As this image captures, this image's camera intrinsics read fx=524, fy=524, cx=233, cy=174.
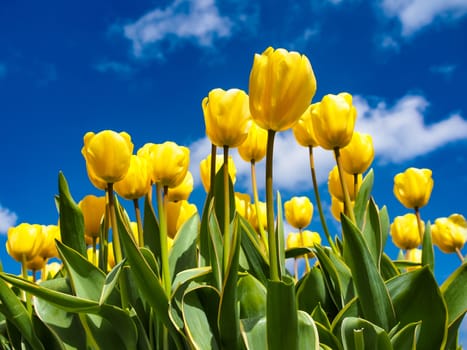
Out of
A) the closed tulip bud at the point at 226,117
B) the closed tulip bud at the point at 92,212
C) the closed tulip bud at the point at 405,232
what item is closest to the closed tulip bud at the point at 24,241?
the closed tulip bud at the point at 92,212

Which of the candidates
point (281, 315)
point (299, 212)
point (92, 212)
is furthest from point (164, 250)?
point (299, 212)

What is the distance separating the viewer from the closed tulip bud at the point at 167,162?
1.89m

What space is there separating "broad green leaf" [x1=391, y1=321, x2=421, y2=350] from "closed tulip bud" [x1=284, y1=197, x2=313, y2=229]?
5.01ft

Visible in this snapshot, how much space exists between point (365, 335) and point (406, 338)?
140mm

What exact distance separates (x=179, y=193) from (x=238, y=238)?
3.92 ft

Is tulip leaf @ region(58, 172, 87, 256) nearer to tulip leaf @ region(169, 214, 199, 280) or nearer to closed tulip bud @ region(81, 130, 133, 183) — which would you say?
closed tulip bud @ region(81, 130, 133, 183)

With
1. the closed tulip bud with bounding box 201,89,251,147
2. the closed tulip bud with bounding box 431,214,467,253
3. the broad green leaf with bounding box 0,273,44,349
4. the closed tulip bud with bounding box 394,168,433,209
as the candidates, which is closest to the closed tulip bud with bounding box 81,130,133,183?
the closed tulip bud with bounding box 201,89,251,147

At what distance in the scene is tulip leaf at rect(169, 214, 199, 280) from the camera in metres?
1.75

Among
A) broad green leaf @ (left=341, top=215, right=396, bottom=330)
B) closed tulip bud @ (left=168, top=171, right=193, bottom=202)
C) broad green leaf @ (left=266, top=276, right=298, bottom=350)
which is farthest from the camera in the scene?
closed tulip bud @ (left=168, top=171, right=193, bottom=202)

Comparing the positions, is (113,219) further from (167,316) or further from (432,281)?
(432,281)

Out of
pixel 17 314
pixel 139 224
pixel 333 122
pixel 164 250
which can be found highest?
pixel 333 122

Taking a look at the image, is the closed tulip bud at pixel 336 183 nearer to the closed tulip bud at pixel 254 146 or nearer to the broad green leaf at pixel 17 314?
the closed tulip bud at pixel 254 146

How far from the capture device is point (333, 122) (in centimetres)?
193

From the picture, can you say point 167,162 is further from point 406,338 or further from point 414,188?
point 414,188
